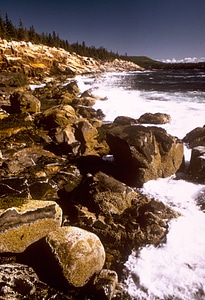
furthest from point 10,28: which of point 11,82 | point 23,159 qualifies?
point 23,159

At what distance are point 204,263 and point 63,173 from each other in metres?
7.66

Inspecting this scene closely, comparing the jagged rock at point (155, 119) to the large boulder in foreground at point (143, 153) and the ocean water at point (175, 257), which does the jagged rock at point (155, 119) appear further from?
the ocean water at point (175, 257)

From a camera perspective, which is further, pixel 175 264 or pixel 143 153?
pixel 143 153

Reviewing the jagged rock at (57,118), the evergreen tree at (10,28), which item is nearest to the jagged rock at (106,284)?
the jagged rock at (57,118)

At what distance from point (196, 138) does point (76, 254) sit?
448 inches

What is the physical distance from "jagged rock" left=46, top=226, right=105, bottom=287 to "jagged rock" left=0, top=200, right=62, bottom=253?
0.59 meters

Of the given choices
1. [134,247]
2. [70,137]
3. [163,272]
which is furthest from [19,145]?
→ [163,272]

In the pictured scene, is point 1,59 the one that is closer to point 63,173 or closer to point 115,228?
point 63,173

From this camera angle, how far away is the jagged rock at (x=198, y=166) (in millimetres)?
11430

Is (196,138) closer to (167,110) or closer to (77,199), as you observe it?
(77,199)

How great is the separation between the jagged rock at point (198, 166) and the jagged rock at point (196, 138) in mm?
2311

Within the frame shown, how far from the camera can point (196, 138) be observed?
1495 centimetres

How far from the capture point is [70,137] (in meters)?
15.1

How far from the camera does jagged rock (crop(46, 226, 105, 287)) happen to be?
6.49m
